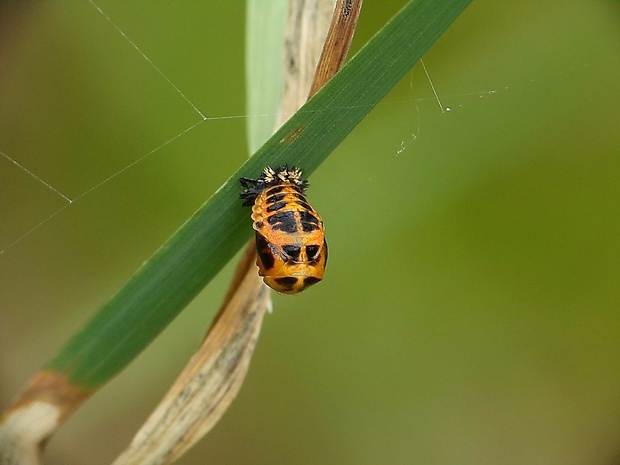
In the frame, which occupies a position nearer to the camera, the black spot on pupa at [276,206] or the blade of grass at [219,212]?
the blade of grass at [219,212]

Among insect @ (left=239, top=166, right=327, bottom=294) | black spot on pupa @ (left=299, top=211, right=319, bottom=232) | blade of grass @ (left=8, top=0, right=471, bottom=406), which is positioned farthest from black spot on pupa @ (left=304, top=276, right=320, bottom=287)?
blade of grass @ (left=8, top=0, right=471, bottom=406)

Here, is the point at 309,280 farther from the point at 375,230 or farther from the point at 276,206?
the point at 375,230

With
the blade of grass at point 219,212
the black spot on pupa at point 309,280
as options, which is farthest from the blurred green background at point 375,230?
the blade of grass at point 219,212

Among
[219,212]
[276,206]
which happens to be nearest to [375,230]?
[276,206]

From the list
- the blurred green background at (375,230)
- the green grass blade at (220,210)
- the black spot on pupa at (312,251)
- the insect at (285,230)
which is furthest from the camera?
the blurred green background at (375,230)

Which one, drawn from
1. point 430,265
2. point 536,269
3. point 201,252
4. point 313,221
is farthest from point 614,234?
point 201,252

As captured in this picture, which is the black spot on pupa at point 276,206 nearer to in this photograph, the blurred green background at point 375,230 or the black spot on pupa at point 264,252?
the black spot on pupa at point 264,252
